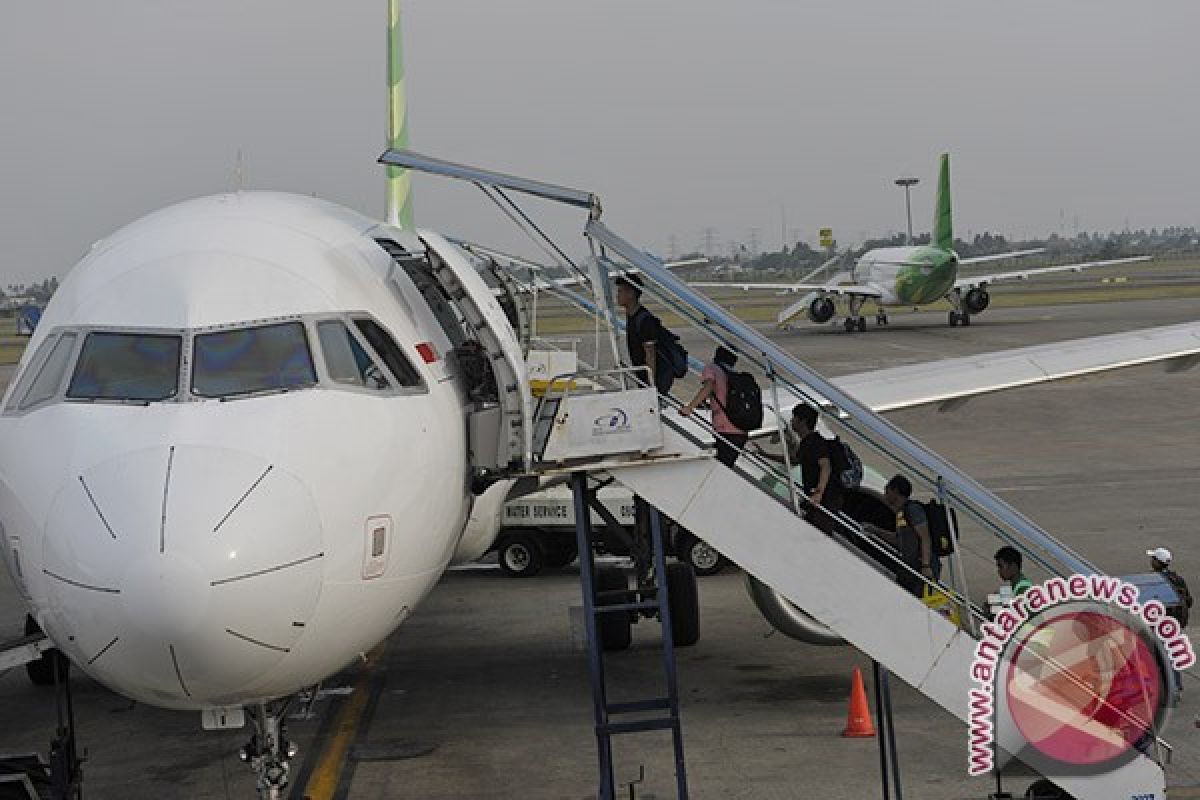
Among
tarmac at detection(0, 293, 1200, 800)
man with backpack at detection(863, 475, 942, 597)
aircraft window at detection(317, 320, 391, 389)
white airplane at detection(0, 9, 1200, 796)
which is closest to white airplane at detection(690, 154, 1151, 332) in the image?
tarmac at detection(0, 293, 1200, 800)

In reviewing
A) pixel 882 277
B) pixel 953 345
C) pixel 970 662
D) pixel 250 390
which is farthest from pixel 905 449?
pixel 882 277

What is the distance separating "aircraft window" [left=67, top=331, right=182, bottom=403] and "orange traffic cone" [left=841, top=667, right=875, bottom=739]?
23.7 ft

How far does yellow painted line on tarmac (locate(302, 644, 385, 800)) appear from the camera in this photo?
14.5m

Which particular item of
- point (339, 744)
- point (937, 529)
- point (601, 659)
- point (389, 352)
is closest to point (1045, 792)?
point (937, 529)

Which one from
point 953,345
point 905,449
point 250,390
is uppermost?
point 250,390

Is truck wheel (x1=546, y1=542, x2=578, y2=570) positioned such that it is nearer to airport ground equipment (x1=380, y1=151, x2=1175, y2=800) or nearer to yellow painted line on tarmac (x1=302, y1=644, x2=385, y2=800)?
yellow painted line on tarmac (x1=302, y1=644, x2=385, y2=800)

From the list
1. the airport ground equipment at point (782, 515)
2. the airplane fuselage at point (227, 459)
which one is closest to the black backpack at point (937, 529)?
the airport ground equipment at point (782, 515)

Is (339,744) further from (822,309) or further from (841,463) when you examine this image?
(822,309)

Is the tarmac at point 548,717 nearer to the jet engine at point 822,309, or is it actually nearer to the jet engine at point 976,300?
the jet engine at point 976,300

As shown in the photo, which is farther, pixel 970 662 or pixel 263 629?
pixel 970 662

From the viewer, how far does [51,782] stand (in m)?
13.2

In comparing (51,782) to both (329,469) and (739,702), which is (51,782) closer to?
(329,469)

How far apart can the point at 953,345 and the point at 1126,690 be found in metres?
53.8

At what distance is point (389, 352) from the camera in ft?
40.5
